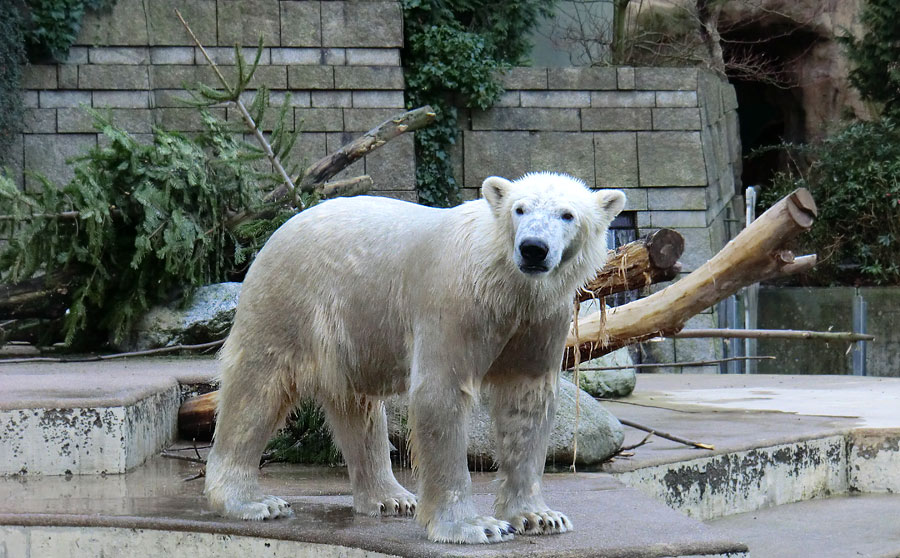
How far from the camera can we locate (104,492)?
3.71 m

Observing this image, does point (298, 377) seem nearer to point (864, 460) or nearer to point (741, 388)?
point (864, 460)

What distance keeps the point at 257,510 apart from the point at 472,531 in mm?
769

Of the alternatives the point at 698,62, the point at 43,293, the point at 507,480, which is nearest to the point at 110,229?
the point at 43,293

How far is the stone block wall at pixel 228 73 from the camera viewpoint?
9.98 metres

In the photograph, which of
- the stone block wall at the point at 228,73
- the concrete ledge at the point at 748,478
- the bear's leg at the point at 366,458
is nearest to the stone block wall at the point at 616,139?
the stone block wall at the point at 228,73

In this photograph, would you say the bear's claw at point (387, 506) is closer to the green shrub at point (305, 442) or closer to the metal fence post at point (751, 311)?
the green shrub at point (305, 442)

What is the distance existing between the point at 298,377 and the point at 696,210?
8.70 meters

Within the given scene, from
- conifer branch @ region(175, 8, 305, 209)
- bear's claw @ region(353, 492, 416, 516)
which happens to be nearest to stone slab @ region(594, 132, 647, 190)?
conifer branch @ region(175, 8, 305, 209)

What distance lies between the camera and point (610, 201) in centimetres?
277

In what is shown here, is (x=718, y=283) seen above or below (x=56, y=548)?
above

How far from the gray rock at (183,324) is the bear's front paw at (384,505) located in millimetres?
3717

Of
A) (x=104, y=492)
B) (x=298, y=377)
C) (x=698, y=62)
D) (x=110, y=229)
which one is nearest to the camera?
(x=298, y=377)

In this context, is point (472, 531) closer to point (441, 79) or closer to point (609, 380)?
point (609, 380)

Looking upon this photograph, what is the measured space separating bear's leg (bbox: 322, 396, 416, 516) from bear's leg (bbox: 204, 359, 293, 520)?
198mm
